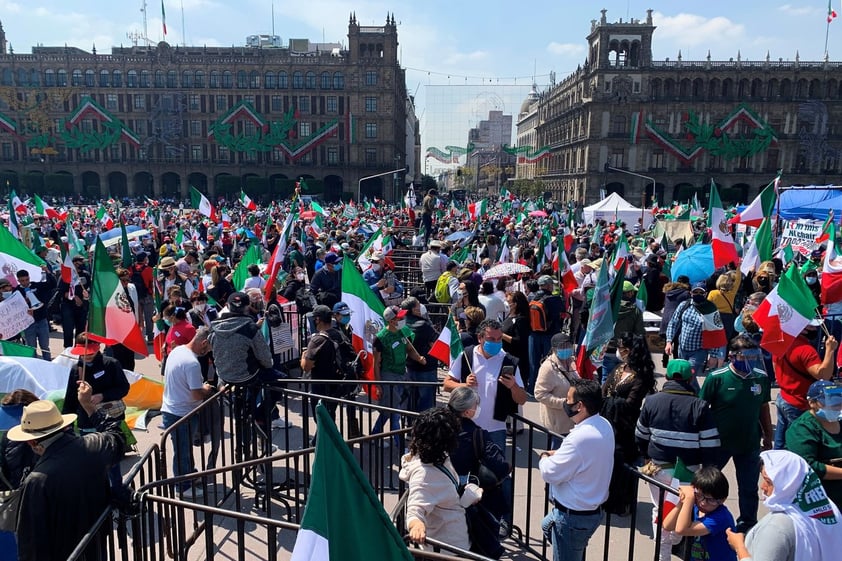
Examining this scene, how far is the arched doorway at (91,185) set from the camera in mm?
67688

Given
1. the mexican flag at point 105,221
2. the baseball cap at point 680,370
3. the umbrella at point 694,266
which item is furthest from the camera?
the mexican flag at point 105,221

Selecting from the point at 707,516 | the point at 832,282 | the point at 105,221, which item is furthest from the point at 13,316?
the point at 105,221

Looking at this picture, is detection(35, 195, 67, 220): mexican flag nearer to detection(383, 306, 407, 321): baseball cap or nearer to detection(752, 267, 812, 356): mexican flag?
detection(383, 306, 407, 321): baseball cap

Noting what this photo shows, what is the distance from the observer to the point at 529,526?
5102 millimetres

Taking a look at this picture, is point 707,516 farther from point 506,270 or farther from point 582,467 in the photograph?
point 506,270

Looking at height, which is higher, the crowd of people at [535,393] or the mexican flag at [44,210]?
the mexican flag at [44,210]

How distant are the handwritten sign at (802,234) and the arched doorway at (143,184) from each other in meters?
65.3

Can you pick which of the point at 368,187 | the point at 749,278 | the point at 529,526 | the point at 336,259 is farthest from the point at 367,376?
the point at 368,187

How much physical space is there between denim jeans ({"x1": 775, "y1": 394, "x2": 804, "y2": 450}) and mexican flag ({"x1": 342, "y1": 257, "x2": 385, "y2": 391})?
3.80 m

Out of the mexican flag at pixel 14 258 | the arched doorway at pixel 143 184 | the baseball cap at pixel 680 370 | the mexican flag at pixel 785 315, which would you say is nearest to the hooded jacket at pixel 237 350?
the baseball cap at pixel 680 370

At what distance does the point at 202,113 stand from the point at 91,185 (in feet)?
48.6

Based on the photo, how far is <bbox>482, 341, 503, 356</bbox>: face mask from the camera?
5102mm

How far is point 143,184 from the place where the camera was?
68.9m

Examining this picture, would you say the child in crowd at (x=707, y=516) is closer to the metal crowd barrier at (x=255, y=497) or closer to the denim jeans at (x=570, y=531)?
the metal crowd barrier at (x=255, y=497)
